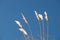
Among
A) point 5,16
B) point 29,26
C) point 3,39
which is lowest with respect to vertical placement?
point 3,39

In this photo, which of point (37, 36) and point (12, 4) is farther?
point (12, 4)

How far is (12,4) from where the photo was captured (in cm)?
172

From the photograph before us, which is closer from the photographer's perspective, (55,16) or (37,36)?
(37,36)

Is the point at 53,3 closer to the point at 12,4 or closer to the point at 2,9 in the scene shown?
the point at 12,4

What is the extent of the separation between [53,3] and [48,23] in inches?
10.1

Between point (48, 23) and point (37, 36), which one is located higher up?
point (48, 23)

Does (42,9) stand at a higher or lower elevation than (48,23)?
higher

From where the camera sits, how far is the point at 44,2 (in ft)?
5.68

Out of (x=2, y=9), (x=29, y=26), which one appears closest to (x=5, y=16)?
(x=2, y=9)

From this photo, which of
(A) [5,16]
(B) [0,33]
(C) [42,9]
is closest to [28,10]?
(C) [42,9]

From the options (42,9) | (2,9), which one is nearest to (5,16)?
(2,9)

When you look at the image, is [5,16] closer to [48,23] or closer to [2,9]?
[2,9]

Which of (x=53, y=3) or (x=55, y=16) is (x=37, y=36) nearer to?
(x=55, y=16)

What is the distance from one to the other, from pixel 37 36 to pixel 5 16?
439 millimetres
